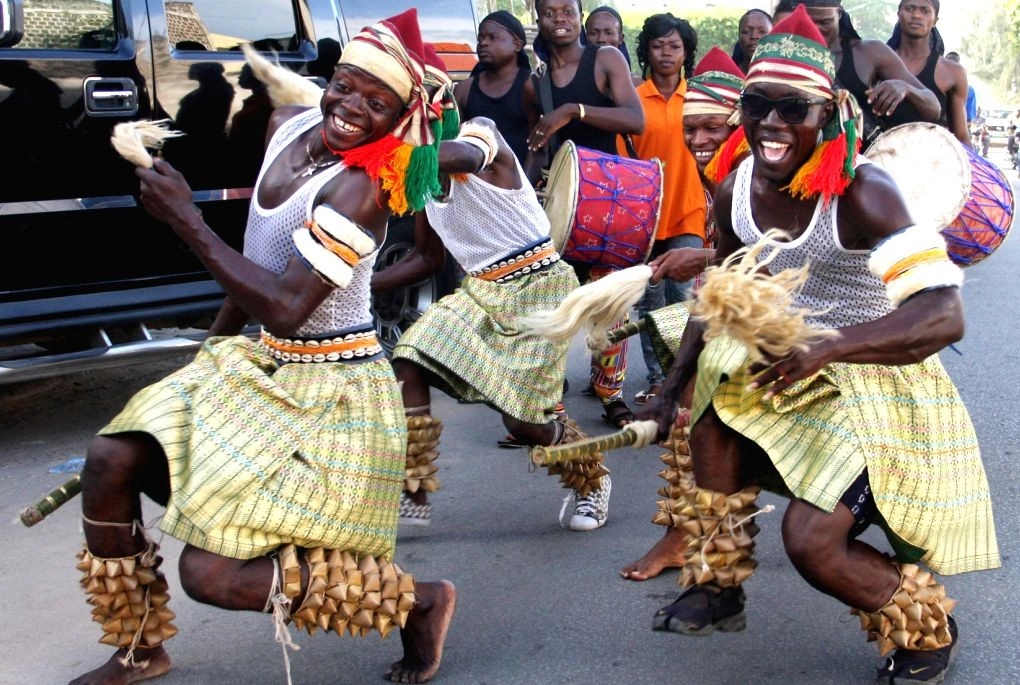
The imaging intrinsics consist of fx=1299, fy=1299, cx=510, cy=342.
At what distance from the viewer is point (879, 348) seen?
9.93ft

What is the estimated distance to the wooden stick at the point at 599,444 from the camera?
338 cm

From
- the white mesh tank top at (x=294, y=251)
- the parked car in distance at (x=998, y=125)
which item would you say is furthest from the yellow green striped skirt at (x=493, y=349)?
the parked car in distance at (x=998, y=125)

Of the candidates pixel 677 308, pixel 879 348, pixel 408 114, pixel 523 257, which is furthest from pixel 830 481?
pixel 523 257

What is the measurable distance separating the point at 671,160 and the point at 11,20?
3.40 metres

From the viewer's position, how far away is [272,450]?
3131 millimetres

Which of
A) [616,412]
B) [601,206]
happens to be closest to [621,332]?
[601,206]

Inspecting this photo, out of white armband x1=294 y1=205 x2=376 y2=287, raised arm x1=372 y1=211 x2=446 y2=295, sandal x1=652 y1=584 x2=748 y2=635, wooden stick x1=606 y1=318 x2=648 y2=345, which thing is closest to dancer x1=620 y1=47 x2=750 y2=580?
wooden stick x1=606 y1=318 x2=648 y2=345

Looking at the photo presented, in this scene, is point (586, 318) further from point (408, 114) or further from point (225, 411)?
point (225, 411)

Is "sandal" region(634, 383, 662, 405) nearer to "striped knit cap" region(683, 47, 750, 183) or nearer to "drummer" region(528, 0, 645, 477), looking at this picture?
"drummer" region(528, 0, 645, 477)

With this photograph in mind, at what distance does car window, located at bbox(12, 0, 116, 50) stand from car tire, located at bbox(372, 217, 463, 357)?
199 cm

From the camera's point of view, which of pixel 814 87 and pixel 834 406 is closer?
pixel 834 406

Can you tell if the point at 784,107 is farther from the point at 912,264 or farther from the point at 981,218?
the point at 981,218

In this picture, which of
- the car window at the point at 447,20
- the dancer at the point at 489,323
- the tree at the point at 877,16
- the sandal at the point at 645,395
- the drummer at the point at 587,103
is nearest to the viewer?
the dancer at the point at 489,323

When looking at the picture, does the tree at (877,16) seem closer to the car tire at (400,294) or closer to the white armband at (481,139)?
the car tire at (400,294)
